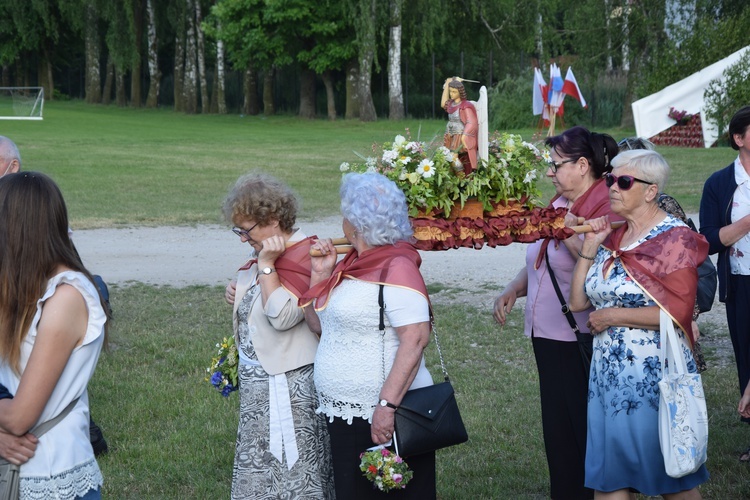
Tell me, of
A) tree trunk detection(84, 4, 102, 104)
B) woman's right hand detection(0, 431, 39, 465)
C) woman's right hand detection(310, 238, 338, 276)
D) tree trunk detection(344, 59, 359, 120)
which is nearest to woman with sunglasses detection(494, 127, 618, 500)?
woman's right hand detection(310, 238, 338, 276)

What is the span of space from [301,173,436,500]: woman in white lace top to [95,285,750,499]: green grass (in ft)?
5.51

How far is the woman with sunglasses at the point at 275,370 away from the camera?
430 centimetres

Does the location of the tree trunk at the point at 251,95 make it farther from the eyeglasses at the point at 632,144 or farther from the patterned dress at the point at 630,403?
the patterned dress at the point at 630,403

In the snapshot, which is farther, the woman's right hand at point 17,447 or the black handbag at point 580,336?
the black handbag at point 580,336

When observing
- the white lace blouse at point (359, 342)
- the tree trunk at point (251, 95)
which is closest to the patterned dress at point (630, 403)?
the white lace blouse at point (359, 342)

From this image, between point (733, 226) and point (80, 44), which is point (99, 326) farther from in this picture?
point (80, 44)

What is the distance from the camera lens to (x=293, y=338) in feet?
14.5

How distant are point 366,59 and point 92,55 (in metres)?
18.6

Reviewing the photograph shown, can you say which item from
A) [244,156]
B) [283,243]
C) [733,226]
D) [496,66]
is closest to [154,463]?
[283,243]

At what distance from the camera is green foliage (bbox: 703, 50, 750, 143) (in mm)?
27234

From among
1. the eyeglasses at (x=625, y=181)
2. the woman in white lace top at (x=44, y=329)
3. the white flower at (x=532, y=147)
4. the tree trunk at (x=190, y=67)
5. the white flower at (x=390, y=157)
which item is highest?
the tree trunk at (x=190, y=67)

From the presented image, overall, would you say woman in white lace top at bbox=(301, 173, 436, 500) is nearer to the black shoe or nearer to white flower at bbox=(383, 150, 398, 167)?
white flower at bbox=(383, 150, 398, 167)

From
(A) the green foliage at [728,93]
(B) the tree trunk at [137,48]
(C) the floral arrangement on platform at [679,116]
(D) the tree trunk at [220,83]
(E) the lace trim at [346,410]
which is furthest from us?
(D) the tree trunk at [220,83]

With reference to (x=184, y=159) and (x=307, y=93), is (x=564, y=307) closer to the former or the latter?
(x=184, y=159)
